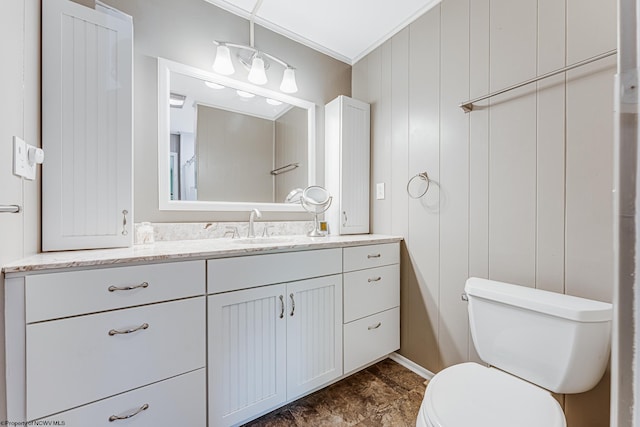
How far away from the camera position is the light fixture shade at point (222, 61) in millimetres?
1689

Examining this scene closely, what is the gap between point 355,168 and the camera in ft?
6.88

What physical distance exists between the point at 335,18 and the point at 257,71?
0.64 metres

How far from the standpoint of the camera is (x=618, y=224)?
0.27m

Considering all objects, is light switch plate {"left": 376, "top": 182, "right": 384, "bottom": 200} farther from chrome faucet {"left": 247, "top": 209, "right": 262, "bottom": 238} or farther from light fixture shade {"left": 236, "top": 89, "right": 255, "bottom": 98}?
light fixture shade {"left": 236, "top": 89, "right": 255, "bottom": 98}

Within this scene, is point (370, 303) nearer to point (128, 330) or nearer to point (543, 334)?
point (543, 334)

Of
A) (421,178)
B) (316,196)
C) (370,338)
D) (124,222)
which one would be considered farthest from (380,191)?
(124,222)

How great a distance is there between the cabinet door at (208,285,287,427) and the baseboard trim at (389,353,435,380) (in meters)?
0.91

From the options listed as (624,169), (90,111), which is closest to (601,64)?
(624,169)

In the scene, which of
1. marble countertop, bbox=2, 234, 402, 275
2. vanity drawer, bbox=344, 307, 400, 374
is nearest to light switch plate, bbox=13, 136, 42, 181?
marble countertop, bbox=2, 234, 402, 275

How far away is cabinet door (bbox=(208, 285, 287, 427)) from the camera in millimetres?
1166

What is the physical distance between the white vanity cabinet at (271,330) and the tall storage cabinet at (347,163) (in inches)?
22.4

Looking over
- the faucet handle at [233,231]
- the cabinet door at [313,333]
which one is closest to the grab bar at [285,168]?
the faucet handle at [233,231]

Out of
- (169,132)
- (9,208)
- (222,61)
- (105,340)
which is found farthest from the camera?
(222,61)

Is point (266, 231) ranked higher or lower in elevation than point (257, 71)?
lower
